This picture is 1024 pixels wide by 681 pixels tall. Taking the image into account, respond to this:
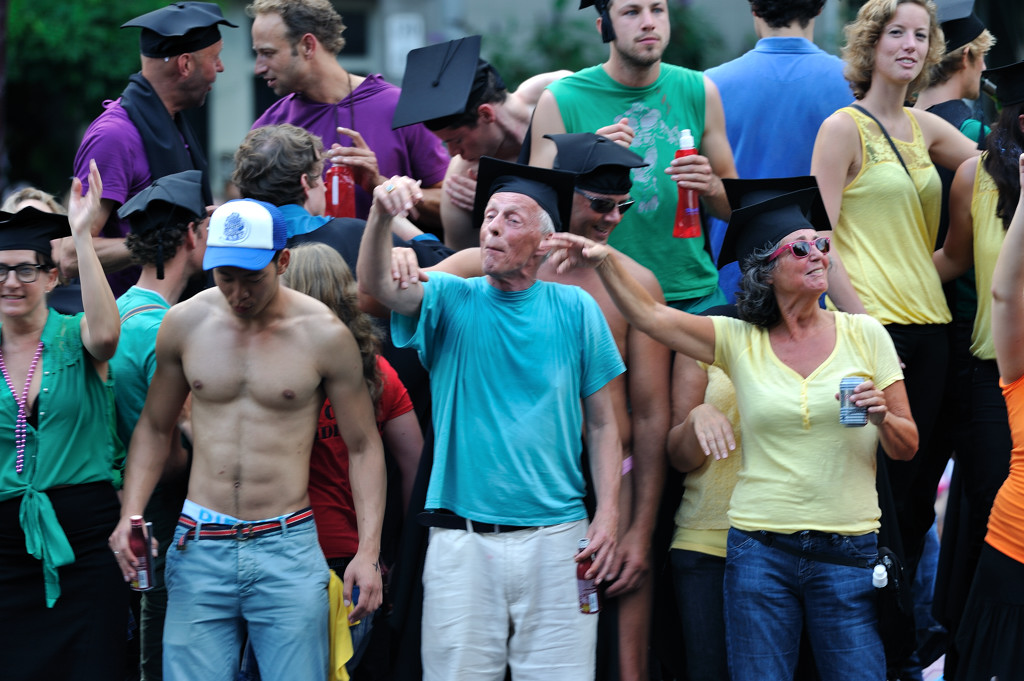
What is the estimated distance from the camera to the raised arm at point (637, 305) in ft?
14.3

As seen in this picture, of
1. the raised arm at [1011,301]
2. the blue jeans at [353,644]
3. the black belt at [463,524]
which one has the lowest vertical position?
the blue jeans at [353,644]

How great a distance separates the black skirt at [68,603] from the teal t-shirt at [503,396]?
1.28 metres

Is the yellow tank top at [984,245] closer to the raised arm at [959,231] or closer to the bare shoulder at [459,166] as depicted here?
the raised arm at [959,231]

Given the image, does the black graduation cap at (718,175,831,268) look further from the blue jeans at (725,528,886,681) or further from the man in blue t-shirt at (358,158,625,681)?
the blue jeans at (725,528,886,681)

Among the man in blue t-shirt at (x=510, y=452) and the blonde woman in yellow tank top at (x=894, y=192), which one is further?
the blonde woman in yellow tank top at (x=894, y=192)

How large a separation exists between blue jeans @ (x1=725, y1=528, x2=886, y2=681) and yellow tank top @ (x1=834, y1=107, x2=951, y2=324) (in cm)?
119

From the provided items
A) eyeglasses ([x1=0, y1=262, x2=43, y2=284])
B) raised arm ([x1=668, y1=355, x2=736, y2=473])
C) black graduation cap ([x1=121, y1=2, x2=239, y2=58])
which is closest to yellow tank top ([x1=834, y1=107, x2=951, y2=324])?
raised arm ([x1=668, y1=355, x2=736, y2=473])

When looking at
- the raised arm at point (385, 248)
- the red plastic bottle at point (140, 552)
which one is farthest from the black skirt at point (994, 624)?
the red plastic bottle at point (140, 552)

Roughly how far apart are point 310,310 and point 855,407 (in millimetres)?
1910

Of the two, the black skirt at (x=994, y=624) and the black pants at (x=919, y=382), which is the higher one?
the black pants at (x=919, y=382)

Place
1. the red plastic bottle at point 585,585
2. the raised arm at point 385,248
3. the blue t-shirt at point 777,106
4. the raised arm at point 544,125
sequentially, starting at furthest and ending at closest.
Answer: the blue t-shirt at point 777,106
the raised arm at point 544,125
the red plastic bottle at point 585,585
the raised arm at point 385,248

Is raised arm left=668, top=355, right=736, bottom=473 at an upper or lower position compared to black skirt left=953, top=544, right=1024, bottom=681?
upper

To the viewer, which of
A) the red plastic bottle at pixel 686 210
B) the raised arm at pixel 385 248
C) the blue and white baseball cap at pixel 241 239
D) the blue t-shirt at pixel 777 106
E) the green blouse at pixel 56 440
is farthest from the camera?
the blue t-shirt at pixel 777 106

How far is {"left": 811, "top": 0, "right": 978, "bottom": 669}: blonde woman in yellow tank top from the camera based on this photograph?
512cm
